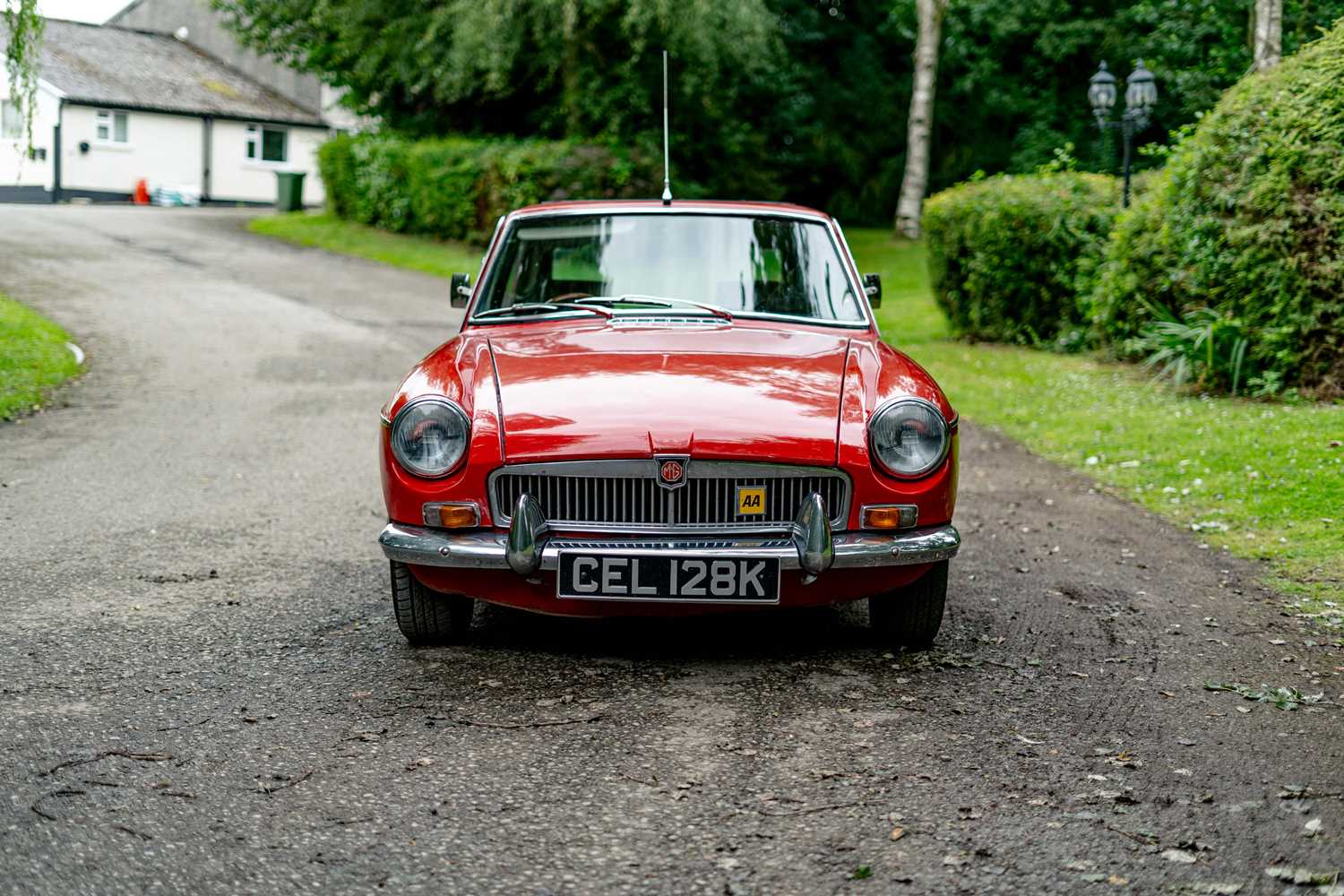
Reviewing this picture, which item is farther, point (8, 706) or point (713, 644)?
point (713, 644)

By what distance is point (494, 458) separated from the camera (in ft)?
14.1

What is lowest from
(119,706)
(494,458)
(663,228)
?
(119,706)

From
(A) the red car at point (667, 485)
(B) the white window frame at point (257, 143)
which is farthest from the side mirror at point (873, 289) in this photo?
(B) the white window frame at point (257, 143)

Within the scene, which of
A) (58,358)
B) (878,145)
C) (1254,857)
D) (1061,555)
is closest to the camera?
(1254,857)

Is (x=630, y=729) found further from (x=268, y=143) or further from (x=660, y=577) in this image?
(x=268, y=143)

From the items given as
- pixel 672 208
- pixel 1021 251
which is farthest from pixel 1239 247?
pixel 672 208

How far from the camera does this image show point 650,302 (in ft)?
18.1

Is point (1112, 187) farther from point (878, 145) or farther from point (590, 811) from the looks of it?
point (878, 145)

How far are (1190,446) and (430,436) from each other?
5.83 metres

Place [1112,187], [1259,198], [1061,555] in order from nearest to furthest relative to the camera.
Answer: [1061,555] → [1259,198] → [1112,187]

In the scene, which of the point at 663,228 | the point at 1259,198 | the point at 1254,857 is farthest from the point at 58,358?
the point at 1254,857

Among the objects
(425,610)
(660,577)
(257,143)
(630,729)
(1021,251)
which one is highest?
(257,143)

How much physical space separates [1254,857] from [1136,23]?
2908 centimetres

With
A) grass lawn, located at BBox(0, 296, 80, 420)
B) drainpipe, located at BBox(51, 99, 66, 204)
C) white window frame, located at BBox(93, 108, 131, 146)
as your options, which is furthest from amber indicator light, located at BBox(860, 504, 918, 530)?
white window frame, located at BBox(93, 108, 131, 146)
